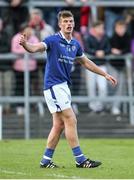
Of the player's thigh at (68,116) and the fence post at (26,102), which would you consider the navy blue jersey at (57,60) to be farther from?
the fence post at (26,102)

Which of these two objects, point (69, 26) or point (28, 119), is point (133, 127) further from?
point (69, 26)

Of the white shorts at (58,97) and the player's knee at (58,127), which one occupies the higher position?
the white shorts at (58,97)

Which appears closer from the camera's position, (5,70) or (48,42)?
(48,42)

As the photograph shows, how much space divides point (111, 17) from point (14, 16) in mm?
3078

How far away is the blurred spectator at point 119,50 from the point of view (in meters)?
20.9

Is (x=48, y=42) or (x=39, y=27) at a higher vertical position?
(x=48, y=42)

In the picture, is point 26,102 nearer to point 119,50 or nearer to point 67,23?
Answer: point 119,50

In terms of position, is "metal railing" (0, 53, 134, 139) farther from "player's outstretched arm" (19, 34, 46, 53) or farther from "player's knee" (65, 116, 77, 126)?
"player's outstretched arm" (19, 34, 46, 53)

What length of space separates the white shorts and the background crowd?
830 centimetres

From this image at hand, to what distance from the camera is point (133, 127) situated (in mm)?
20500

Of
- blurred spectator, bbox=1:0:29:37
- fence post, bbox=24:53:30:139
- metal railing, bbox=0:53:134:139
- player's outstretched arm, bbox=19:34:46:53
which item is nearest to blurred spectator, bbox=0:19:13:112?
metal railing, bbox=0:53:134:139

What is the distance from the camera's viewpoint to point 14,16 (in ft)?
68.0

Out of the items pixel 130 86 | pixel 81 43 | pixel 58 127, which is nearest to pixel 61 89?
pixel 58 127

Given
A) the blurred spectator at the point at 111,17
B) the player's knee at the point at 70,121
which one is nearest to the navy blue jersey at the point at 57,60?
the player's knee at the point at 70,121
